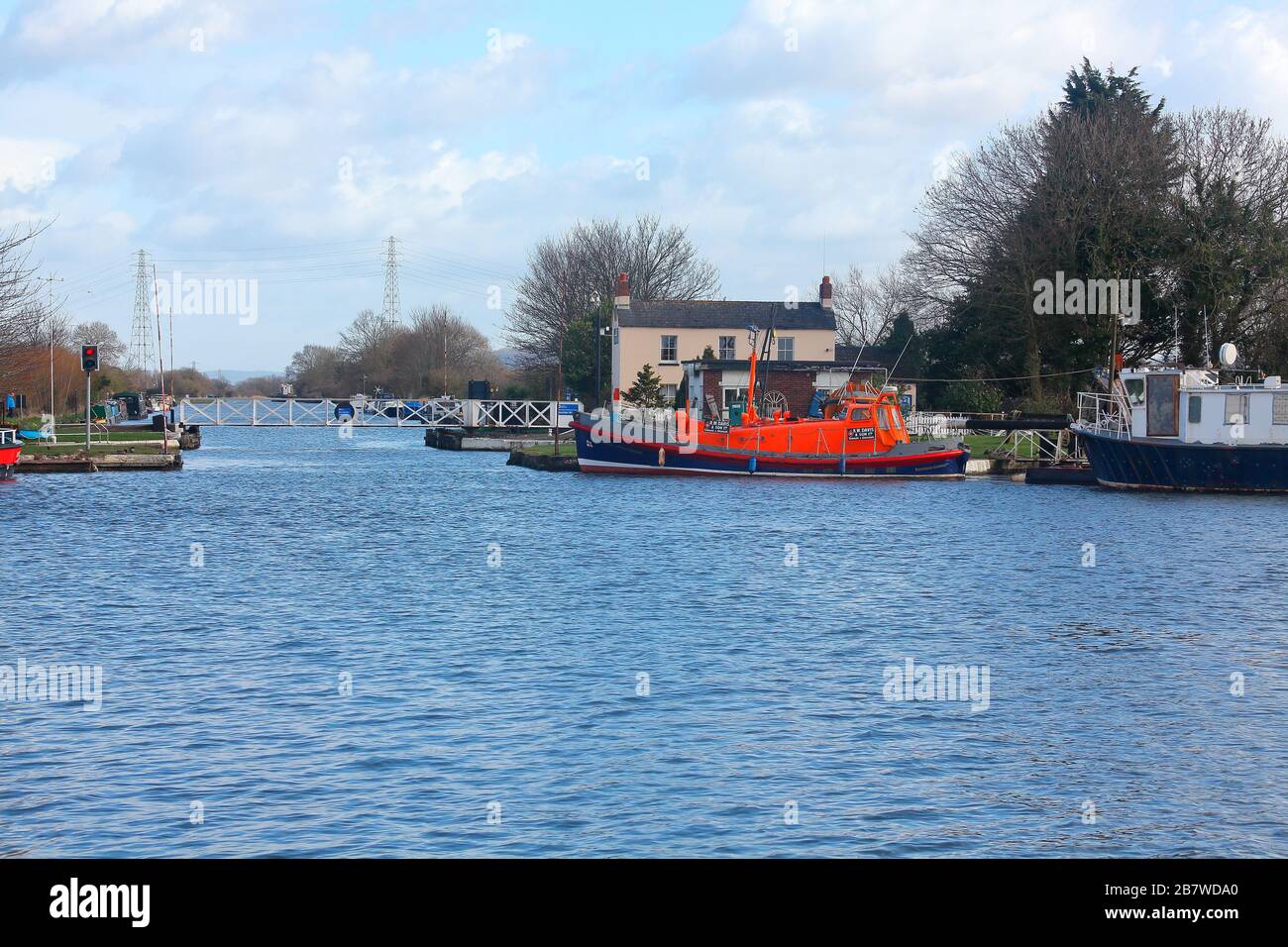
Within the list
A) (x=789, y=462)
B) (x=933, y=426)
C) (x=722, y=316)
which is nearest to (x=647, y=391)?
(x=722, y=316)

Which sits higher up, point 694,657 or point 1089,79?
point 1089,79

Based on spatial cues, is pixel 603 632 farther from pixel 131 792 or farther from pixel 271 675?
pixel 131 792

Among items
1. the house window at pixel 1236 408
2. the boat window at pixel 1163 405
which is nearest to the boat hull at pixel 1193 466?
the boat window at pixel 1163 405

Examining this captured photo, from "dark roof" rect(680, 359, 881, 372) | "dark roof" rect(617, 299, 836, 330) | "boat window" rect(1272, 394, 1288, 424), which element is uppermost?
"dark roof" rect(617, 299, 836, 330)

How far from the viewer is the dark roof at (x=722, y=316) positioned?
91688mm

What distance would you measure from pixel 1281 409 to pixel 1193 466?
12.4 ft

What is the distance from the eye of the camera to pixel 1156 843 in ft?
43.0

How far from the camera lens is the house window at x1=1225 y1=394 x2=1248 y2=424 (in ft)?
174

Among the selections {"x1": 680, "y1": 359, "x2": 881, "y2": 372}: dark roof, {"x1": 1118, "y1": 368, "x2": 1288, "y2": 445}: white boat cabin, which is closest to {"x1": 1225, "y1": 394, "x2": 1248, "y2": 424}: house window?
{"x1": 1118, "y1": 368, "x2": 1288, "y2": 445}: white boat cabin

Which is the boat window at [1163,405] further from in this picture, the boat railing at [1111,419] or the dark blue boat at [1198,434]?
the boat railing at [1111,419]

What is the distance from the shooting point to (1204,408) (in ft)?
177

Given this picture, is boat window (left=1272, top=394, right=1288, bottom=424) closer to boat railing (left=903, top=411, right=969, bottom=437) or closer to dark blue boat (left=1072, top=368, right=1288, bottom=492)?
dark blue boat (left=1072, top=368, right=1288, bottom=492)
